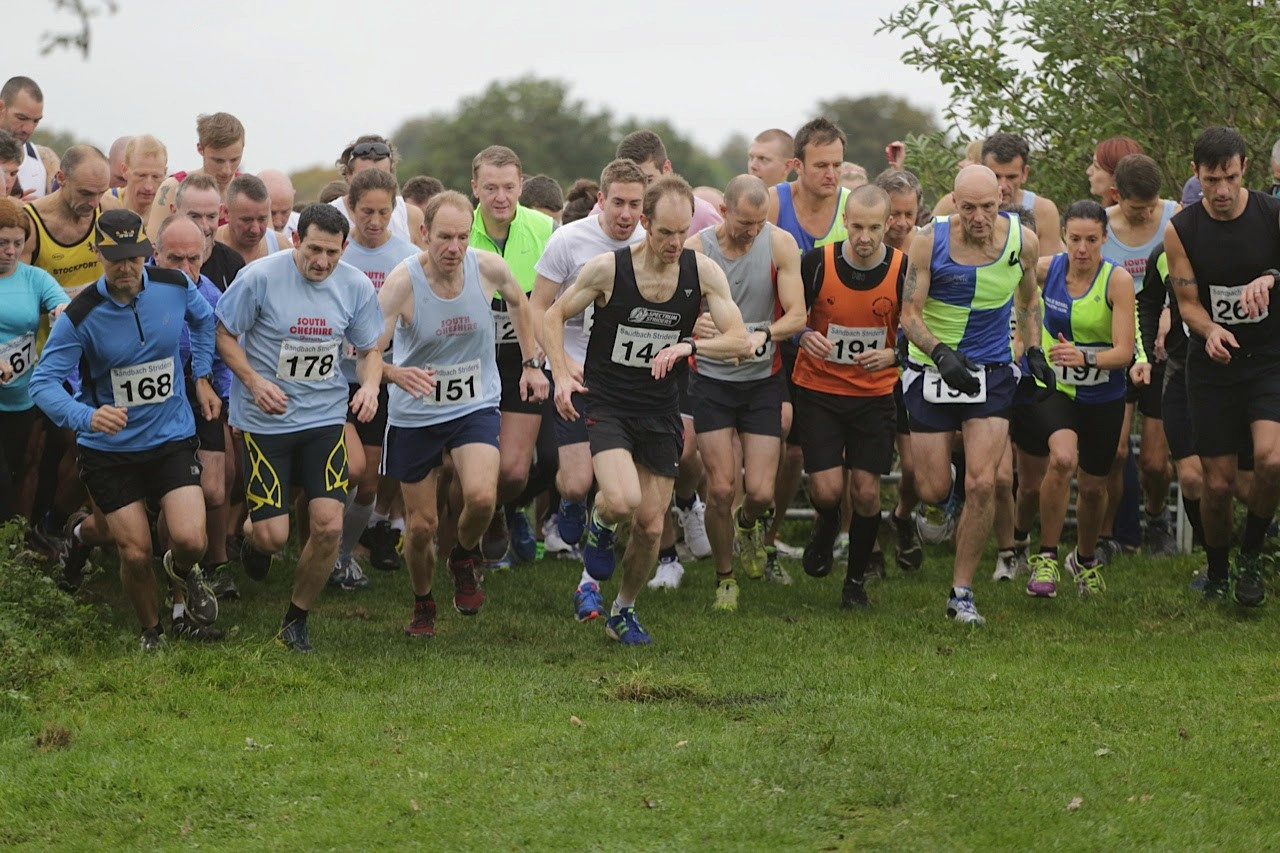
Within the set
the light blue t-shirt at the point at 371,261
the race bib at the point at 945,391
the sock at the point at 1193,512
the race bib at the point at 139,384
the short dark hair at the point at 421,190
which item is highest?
the short dark hair at the point at 421,190

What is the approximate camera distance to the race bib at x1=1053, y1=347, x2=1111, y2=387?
402 inches

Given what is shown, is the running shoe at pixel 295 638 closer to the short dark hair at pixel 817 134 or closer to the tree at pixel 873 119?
the short dark hair at pixel 817 134

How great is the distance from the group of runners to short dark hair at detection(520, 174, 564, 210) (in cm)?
89

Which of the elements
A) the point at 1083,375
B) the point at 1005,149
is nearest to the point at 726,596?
the point at 1083,375

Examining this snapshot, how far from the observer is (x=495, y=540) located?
11164mm

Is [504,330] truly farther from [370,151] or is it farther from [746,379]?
[370,151]

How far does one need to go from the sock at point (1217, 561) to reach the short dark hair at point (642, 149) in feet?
13.7

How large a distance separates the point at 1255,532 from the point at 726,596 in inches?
115

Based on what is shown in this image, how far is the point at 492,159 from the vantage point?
10469 millimetres

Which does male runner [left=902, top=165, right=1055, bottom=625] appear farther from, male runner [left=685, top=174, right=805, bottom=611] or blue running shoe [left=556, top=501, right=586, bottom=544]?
blue running shoe [left=556, top=501, right=586, bottom=544]

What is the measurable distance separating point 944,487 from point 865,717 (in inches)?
106

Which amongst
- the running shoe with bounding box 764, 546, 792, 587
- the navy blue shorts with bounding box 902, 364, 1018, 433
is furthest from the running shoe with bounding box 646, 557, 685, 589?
the navy blue shorts with bounding box 902, 364, 1018, 433

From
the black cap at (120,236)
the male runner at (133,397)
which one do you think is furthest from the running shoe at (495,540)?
the black cap at (120,236)

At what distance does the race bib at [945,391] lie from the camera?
9.50 metres
